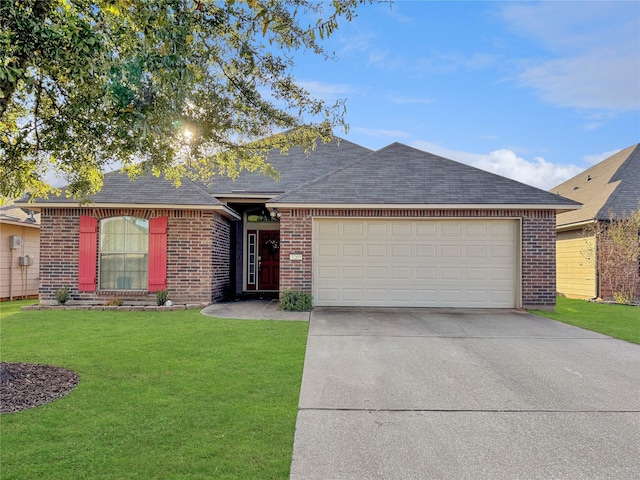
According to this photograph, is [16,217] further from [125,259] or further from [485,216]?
[485,216]

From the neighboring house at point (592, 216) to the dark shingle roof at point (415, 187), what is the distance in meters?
5.03

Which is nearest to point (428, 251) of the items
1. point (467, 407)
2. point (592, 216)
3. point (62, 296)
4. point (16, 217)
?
point (467, 407)

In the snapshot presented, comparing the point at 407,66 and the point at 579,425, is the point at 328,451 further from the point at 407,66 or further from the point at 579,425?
the point at 407,66

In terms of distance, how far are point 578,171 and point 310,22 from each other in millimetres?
19706

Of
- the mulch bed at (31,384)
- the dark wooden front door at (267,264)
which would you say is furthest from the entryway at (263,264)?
the mulch bed at (31,384)

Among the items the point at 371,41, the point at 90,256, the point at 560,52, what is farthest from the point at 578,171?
the point at 90,256

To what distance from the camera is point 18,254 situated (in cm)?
1416

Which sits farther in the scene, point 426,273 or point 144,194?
point 144,194

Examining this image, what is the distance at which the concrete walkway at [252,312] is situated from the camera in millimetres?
9115

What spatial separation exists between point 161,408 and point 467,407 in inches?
117

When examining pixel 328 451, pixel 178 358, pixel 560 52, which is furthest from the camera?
pixel 560 52

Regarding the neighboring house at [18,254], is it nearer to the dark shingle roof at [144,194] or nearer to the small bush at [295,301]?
the dark shingle roof at [144,194]

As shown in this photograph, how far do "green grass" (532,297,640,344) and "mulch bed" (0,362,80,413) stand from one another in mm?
8548

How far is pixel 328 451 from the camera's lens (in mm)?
3244
